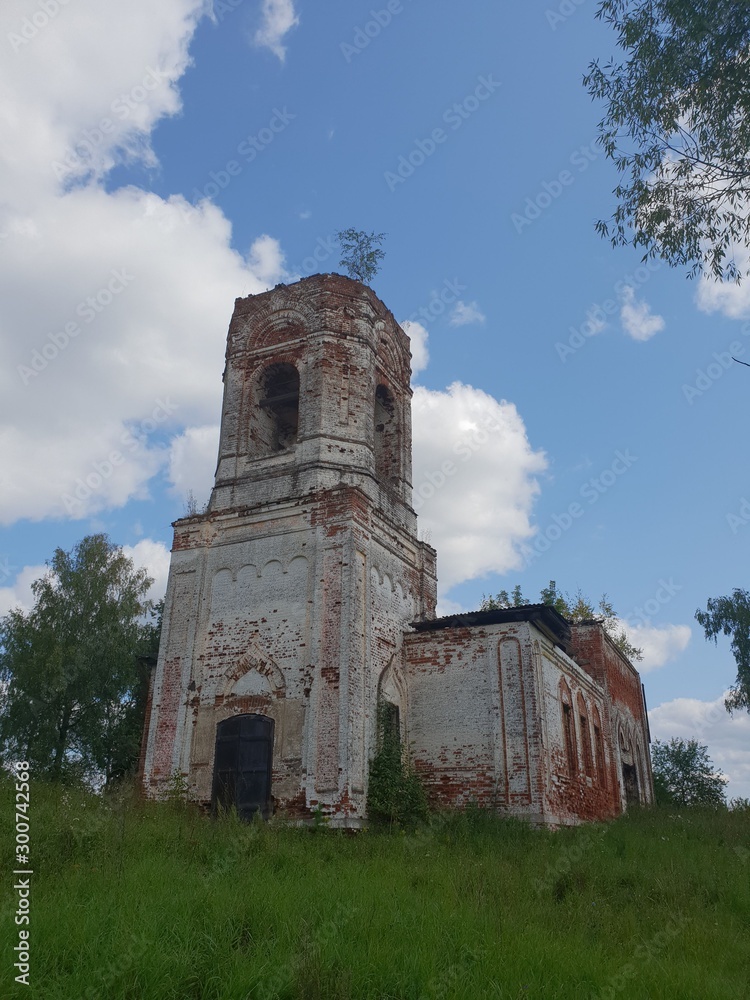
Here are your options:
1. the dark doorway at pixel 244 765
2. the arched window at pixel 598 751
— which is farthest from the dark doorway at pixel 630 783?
the dark doorway at pixel 244 765

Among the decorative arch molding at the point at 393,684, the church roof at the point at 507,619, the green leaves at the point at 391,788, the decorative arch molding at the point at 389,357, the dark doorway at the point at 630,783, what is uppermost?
the decorative arch molding at the point at 389,357

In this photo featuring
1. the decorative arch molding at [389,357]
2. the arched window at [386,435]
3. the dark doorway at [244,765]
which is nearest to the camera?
the dark doorway at [244,765]

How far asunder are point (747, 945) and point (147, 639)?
19.8 metres

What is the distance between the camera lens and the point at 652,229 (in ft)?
32.8

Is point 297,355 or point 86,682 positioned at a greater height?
point 297,355

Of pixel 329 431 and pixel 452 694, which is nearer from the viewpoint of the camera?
pixel 452 694

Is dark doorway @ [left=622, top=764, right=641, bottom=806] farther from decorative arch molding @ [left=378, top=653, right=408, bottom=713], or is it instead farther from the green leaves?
the green leaves

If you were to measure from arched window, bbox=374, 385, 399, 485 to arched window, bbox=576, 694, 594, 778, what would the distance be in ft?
23.0

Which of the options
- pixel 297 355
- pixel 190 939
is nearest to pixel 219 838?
pixel 190 939

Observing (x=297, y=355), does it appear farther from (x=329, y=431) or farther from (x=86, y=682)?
(x=86, y=682)

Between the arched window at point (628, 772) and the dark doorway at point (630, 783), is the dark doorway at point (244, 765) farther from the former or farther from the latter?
the dark doorway at point (630, 783)

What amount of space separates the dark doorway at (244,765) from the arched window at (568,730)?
6411 millimetres

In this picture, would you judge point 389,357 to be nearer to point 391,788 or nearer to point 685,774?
point 391,788

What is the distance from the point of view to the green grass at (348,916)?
5855 mm
